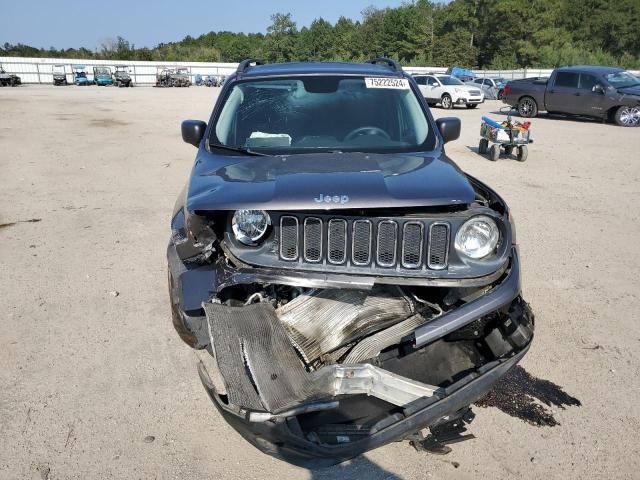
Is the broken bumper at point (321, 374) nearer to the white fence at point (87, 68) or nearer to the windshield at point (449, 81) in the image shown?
the windshield at point (449, 81)

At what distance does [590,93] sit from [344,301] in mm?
18306

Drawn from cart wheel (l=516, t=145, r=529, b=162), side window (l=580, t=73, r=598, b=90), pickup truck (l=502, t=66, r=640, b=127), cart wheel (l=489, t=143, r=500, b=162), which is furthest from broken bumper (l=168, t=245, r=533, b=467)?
side window (l=580, t=73, r=598, b=90)

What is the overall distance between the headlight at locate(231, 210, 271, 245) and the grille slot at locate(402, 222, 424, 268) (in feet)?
2.30

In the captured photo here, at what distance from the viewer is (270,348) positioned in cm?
246

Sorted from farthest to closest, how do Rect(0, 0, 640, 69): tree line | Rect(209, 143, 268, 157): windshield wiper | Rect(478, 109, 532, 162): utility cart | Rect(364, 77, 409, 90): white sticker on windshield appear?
Rect(0, 0, 640, 69): tree line → Rect(478, 109, 532, 162): utility cart → Rect(364, 77, 409, 90): white sticker on windshield → Rect(209, 143, 268, 157): windshield wiper

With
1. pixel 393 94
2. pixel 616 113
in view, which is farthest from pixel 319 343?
pixel 616 113

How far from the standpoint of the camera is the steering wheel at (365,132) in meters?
3.89

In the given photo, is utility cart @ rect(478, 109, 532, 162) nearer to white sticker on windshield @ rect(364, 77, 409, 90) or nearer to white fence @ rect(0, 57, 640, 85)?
white sticker on windshield @ rect(364, 77, 409, 90)

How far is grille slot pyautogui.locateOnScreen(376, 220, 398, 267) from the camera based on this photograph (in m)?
Result: 2.58

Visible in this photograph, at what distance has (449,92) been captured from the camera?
2405cm

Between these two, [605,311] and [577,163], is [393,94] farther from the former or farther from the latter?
[577,163]

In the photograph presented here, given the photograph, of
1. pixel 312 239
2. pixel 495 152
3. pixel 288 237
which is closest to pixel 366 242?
pixel 312 239

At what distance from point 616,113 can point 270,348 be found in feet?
61.7

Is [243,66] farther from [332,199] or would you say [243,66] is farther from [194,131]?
[332,199]
